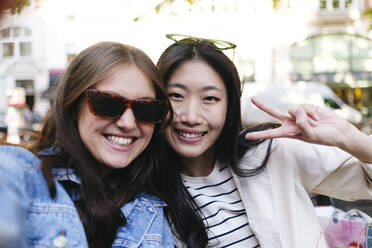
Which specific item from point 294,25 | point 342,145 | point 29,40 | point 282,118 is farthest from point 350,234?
point 29,40

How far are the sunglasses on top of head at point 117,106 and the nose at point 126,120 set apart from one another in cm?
1

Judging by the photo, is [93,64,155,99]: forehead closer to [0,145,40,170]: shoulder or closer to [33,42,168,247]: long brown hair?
[33,42,168,247]: long brown hair

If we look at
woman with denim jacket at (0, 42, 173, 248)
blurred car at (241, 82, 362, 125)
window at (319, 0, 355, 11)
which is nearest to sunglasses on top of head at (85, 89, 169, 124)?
woman with denim jacket at (0, 42, 173, 248)

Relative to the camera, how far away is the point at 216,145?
7.11 feet

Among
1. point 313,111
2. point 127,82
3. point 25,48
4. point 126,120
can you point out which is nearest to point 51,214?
point 126,120

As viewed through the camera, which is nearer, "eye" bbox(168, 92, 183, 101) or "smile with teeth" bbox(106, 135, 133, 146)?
"smile with teeth" bbox(106, 135, 133, 146)

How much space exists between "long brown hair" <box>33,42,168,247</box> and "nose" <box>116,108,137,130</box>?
189 mm

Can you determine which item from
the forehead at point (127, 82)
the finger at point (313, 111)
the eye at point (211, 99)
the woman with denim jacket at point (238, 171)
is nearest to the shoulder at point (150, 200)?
the woman with denim jacket at point (238, 171)

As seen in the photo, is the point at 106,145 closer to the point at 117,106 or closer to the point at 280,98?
the point at 117,106

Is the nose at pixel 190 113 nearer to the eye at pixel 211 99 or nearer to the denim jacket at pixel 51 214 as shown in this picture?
the eye at pixel 211 99

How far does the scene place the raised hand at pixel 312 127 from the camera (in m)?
A: 1.69

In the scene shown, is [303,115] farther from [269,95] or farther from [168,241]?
[269,95]

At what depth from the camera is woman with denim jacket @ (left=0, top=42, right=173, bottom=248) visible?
4.96ft

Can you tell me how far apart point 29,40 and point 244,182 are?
2180 centimetres
